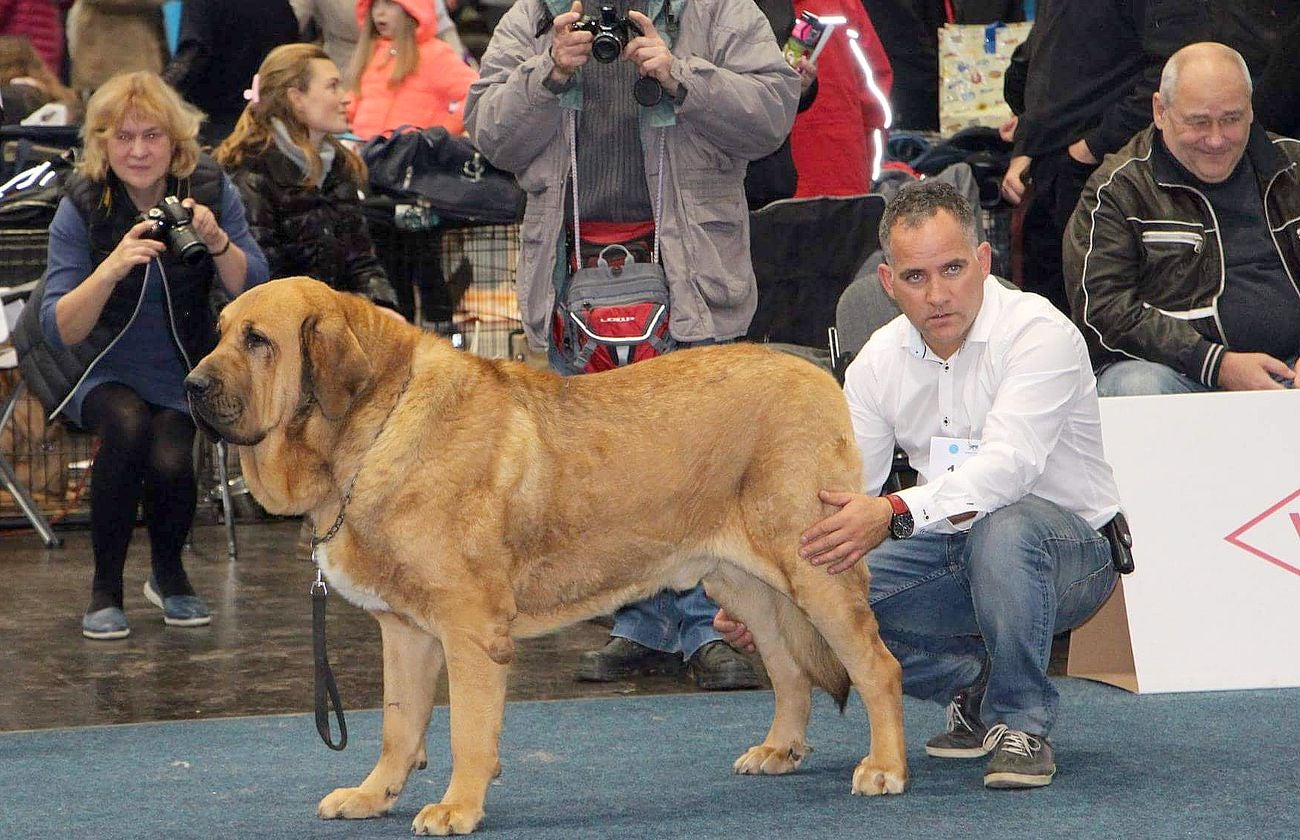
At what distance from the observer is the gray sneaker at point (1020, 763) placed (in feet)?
12.8

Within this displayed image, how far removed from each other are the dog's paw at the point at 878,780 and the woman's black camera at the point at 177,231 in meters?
3.19

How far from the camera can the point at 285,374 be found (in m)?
3.69

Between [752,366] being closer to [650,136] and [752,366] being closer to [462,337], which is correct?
[650,136]

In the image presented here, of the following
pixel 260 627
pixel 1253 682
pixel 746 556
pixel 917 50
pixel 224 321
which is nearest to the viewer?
pixel 224 321

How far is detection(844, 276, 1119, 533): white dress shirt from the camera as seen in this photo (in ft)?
13.1

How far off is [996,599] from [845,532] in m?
0.47

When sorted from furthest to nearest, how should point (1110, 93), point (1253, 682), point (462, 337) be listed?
point (462, 337)
point (1110, 93)
point (1253, 682)

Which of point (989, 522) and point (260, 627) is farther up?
point (989, 522)

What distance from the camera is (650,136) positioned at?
511 cm

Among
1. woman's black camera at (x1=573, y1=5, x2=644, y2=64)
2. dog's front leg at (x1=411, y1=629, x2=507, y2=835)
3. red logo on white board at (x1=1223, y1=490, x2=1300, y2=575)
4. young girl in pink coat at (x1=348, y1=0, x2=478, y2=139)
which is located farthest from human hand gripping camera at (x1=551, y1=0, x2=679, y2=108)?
young girl in pink coat at (x1=348, y1=0, x2=478, y2=139)

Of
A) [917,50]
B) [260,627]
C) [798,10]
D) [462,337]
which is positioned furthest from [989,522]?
[917,50]

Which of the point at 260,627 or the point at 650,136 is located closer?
the point at 650,136

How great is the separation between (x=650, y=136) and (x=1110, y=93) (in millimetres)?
2669

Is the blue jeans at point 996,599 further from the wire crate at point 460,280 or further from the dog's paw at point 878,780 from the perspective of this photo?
the wire crate at point 460,280
